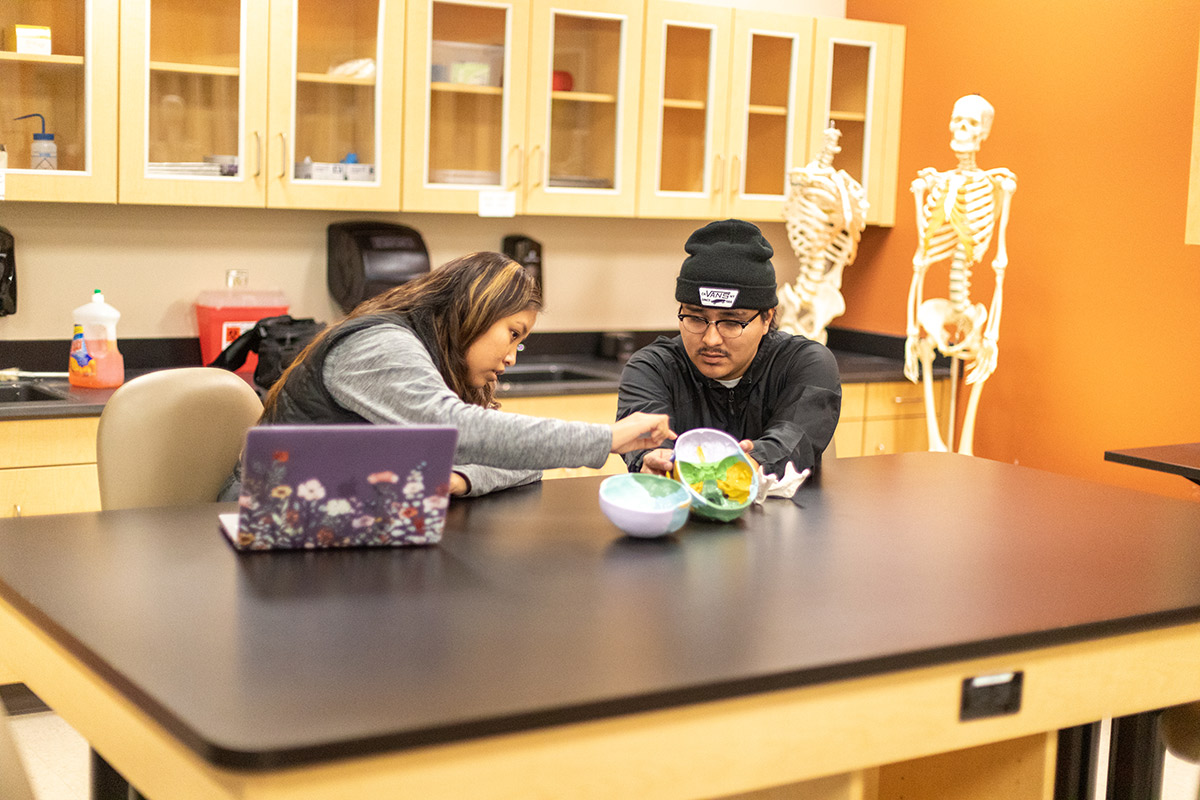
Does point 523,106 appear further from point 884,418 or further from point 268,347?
point 884,418

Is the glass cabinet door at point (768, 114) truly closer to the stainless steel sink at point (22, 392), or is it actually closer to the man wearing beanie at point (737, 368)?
the man wearing beanie at point (737, 368)

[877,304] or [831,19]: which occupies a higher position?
[831,19]

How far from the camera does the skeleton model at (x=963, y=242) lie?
3.84 metres

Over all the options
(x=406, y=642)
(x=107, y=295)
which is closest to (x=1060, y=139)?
(x=107, y=295)

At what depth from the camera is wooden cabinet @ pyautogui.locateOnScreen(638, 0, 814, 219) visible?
4.10 m

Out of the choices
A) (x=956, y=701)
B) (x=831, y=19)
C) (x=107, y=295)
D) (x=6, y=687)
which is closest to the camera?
(x=956, y=701)

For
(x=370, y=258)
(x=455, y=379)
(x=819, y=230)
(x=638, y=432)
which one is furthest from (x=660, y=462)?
(x=819, y=230)

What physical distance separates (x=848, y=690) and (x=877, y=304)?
3655 millimetres

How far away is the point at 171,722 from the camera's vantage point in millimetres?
1107

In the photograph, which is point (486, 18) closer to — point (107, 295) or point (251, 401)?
point (107, 295)

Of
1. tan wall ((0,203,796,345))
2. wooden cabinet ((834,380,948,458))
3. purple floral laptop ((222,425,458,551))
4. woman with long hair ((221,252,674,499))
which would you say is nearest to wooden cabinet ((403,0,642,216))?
tan wall ((0,203,796,345))

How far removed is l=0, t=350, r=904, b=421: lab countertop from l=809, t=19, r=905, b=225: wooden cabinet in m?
0.64

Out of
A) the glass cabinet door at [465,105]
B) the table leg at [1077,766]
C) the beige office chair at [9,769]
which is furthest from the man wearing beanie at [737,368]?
the glass cabinet door at [465,105]

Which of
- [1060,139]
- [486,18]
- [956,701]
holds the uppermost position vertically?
[486,18]
